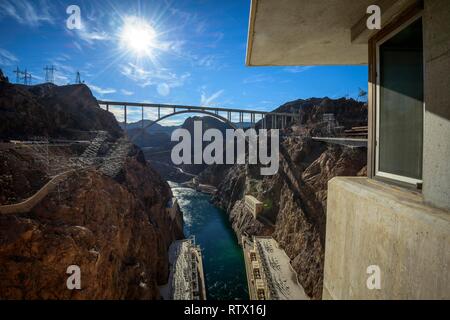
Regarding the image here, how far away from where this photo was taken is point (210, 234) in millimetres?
31578

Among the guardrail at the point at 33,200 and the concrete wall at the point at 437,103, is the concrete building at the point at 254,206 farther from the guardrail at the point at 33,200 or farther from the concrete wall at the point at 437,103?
the concrete wall at the point at 437,103

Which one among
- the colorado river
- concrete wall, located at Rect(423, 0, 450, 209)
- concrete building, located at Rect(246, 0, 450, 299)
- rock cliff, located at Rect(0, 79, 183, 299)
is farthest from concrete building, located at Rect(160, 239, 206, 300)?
concrete wall, located at Rect(423, 0, 450, 209)

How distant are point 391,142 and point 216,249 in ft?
90.4

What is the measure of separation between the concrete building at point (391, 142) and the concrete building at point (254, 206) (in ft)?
85.8

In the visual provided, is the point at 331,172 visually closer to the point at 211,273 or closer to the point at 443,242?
the point at 211,273

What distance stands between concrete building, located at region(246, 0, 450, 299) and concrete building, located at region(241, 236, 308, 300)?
15272 mm

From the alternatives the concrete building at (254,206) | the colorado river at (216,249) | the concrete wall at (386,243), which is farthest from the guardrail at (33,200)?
the concrete building at (254,206)

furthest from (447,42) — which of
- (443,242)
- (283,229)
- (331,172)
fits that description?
(283,229)

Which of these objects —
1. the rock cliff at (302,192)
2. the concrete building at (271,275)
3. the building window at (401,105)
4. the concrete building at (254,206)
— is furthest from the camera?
the concrete building at (254,206)

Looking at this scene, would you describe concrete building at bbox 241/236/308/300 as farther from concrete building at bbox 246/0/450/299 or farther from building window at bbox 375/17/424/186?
building window at bbox 375/17/424/186

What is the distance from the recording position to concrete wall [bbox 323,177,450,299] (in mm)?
1308

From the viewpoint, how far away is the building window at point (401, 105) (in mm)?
1934
